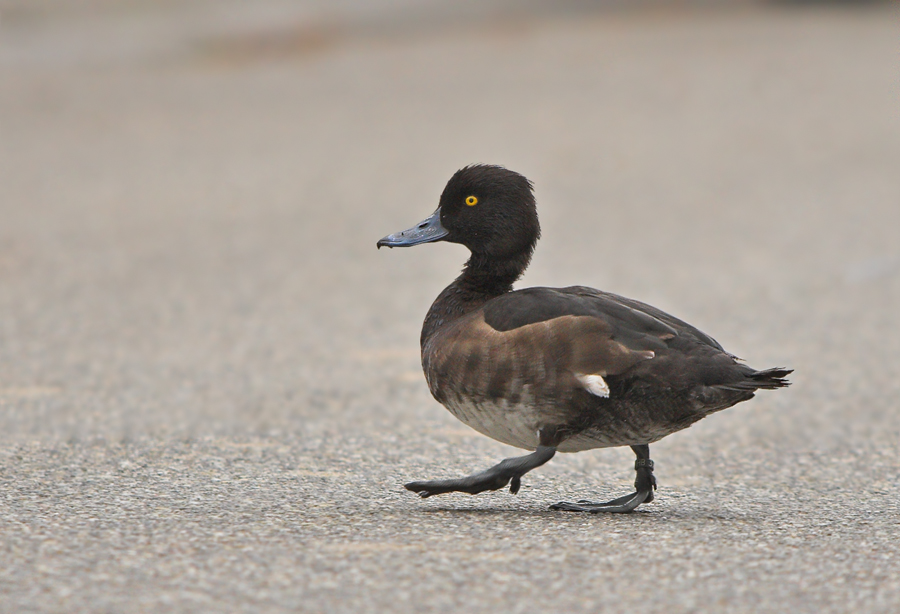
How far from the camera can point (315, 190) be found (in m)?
14.6

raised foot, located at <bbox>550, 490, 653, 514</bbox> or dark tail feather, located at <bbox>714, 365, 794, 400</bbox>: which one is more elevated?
dark tail feather, located at <bbox>714, 365, 794, 400</bbox>

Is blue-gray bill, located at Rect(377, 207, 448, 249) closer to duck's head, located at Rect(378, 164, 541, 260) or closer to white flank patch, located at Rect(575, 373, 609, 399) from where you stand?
duck's head, located at Rect(378, 164, 541, 260)

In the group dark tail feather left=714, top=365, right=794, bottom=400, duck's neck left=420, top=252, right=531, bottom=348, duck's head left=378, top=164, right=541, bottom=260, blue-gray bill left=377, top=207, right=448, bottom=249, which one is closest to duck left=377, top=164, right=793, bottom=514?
dark tail feather left=714, top=365, right=794, bottom=400

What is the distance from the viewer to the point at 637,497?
4.78 metres

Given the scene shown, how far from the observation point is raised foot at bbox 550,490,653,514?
15.3 feet

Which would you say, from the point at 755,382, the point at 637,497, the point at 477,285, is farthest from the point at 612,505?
→ the point at 477,285

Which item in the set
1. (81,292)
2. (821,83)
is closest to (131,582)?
(81,292)

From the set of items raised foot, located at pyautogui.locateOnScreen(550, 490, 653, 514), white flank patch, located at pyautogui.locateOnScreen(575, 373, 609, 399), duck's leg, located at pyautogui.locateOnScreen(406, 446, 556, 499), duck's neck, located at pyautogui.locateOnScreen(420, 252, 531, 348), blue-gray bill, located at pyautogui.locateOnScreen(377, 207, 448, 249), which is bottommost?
raised foot, located at pyautogui.locateOnScreen(550, 490, 653, 514)

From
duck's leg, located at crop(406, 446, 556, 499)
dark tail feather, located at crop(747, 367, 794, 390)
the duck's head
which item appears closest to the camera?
dark tail feather, located at crop(747, 367, 794, 390)

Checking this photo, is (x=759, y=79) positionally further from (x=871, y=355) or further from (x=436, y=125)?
(x=871, y=355)

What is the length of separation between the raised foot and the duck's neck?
0.91m

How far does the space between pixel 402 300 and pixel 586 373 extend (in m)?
6.03

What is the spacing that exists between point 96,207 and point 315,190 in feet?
8.50

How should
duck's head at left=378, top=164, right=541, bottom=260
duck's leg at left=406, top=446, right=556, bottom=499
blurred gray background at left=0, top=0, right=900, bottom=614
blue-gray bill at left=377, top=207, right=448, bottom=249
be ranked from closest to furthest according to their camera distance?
blurred gray background at left=0, top=0, right=900, bottom=614, duck's leg at left=406, top=446, right=556, bottom=499, duck's head at left=378, top=164, right=541, bottom=260, blue-gray bill at left=377, top=207, right=448, bottom=249
